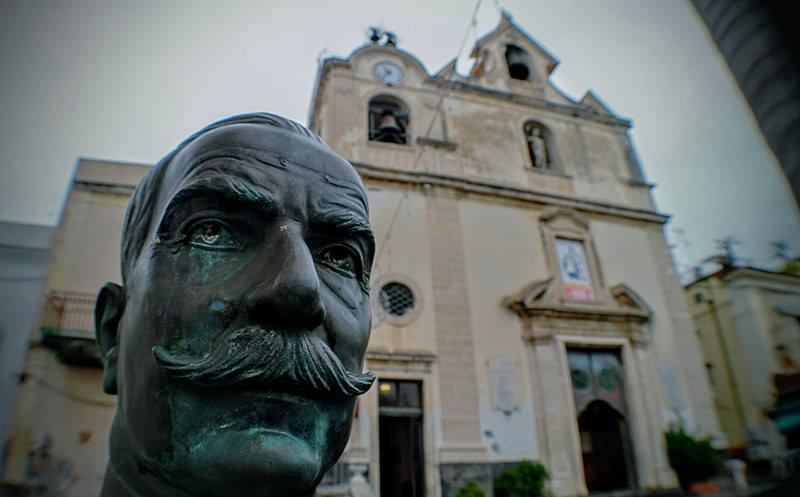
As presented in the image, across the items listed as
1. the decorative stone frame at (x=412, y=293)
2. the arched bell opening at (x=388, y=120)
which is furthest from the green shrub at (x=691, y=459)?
the arched bell opening at (x=388, y=120)

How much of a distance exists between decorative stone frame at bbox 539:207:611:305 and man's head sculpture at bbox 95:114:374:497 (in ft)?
33.5

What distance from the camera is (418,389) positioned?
29.0 feet

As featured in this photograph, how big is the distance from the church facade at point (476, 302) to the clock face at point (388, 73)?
1.8 inches

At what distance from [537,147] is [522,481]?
333 inches

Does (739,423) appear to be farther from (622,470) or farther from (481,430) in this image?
(481,430)

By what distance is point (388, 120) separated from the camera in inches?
433

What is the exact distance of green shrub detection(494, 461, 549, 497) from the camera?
26.6ft

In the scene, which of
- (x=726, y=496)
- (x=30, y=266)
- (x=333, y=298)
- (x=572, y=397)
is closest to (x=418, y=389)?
(x=572, y=397)

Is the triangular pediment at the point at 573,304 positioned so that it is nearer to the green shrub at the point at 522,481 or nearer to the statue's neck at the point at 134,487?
the green shrub at the point at 522,481

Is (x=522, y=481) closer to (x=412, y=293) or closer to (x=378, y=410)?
(x=378, y=410)

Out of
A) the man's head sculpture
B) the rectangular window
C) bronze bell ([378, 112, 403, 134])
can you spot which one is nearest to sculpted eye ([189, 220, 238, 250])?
the man's head sculpture

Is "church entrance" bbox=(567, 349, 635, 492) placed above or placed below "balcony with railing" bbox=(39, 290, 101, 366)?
below

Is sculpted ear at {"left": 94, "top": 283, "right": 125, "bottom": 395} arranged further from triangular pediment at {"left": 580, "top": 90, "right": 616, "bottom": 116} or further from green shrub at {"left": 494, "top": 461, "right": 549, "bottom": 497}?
triangular pediment at {"left": 580, "top": 90, "right": 616, "bottom": 116}

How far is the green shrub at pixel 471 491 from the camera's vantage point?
773cm
